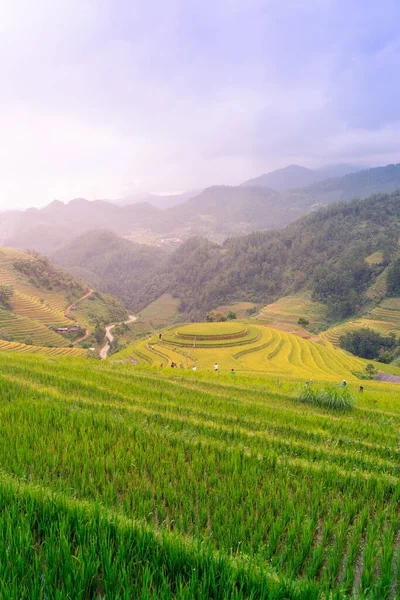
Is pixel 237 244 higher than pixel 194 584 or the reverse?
higher

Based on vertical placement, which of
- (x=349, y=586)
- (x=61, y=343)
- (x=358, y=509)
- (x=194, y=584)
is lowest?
(x=61, y=343)

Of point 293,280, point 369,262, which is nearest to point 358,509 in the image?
point 369,262

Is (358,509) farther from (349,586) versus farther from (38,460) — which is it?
(38,460)

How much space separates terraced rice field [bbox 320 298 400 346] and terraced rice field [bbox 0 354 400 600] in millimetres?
67085

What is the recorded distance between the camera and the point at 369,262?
122 m

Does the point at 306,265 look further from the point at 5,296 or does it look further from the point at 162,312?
the point at 5,296

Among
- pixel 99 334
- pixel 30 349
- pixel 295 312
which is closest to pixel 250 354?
pixel 30 349

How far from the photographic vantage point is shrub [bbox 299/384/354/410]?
855 centimetres

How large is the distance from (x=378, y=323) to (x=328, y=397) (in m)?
84.5

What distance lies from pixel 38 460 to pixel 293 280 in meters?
147

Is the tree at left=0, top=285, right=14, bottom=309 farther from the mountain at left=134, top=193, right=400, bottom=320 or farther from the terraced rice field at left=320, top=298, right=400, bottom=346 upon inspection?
the terraced rice field at left=320, top=298, right=400, bottom=346

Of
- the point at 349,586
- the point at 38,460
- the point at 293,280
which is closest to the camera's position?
the point at 349,586

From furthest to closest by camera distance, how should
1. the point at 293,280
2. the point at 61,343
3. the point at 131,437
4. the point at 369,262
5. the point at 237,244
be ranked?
the point at 237,244, the point at 293,280, the point at 369,262, the point at 61,343, the point at 131,437

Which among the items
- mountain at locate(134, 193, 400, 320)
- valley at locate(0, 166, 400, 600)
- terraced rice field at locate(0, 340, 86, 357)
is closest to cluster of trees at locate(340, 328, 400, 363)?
mountain at locate(134, 193, 400, 320)
